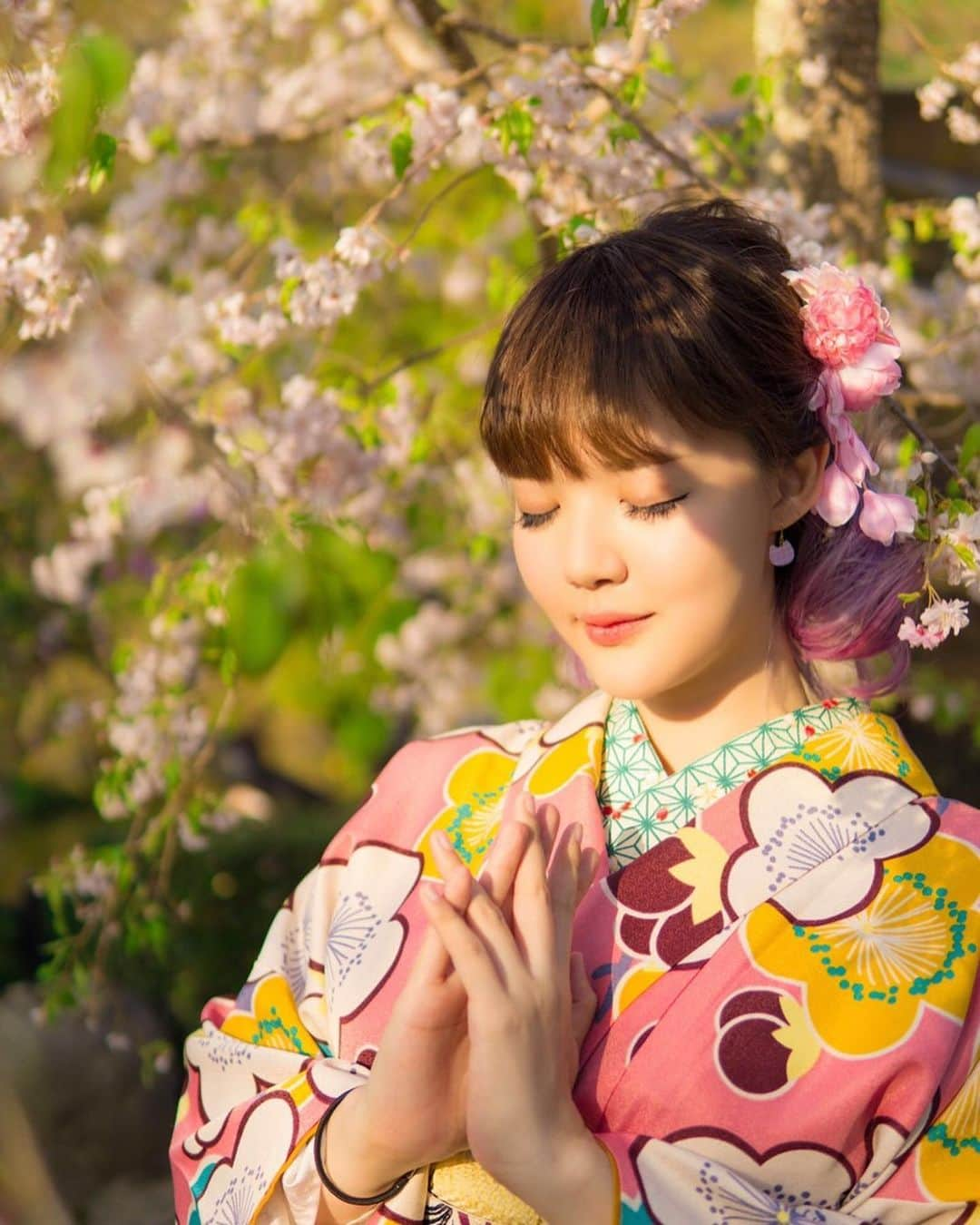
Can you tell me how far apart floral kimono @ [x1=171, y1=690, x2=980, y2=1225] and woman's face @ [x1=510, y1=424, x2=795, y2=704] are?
0.22m

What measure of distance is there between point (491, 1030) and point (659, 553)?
0.61 metres

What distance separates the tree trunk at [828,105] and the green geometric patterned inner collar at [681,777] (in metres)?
1.38

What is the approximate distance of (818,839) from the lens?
1.86 meters

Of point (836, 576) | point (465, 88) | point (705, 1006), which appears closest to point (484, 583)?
point (465, 88)

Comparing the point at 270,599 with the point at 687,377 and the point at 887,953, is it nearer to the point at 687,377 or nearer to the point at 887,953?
the point at 687,377

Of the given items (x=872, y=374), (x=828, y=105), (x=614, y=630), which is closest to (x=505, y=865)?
(x=614, y=630)

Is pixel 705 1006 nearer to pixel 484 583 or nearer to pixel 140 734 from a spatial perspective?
pixel 140 734

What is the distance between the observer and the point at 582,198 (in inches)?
106

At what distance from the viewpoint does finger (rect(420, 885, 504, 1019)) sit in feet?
5.35

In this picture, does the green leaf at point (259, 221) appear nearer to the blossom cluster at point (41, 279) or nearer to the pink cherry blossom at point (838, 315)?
the blossom cluster at point (41, 279)

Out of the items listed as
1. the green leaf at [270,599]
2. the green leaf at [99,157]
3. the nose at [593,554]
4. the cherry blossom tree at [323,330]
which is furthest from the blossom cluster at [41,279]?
the nose at [593,554]

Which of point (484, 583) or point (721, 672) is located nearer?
point (721, 672)

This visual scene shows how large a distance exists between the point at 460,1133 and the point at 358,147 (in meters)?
1.89

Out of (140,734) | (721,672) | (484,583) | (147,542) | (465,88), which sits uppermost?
(465,88)
